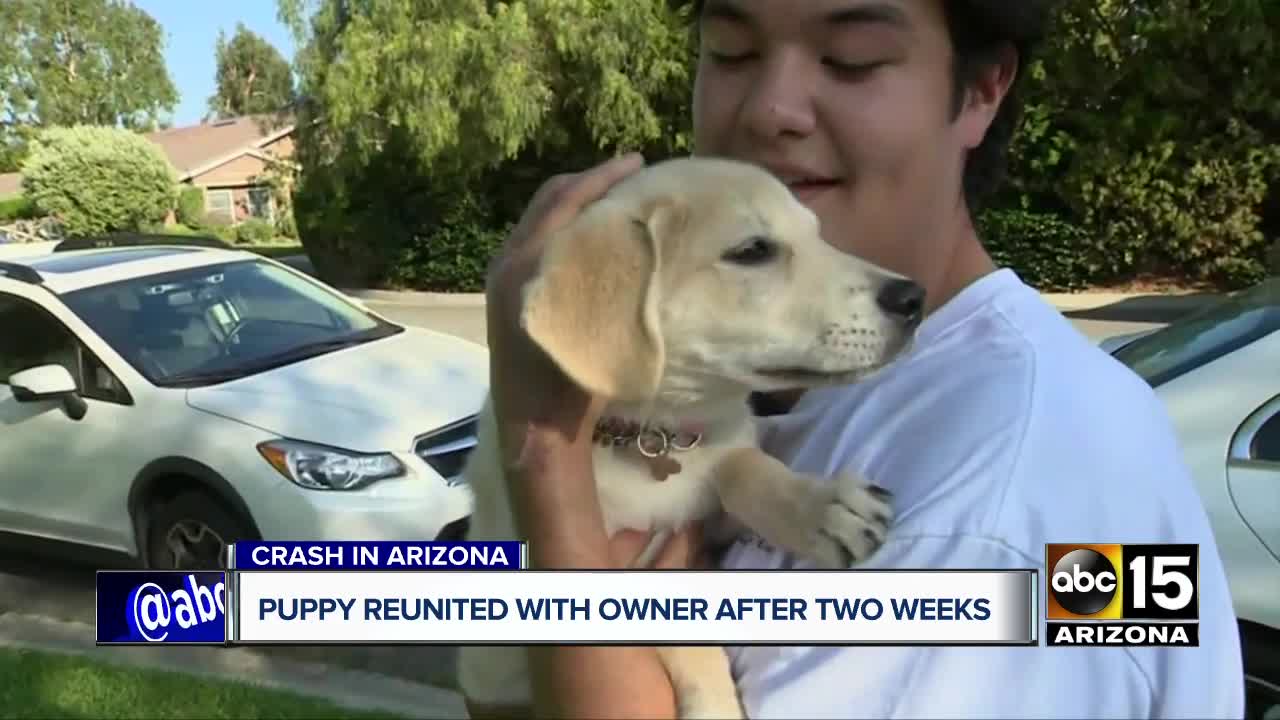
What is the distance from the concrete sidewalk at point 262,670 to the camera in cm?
443

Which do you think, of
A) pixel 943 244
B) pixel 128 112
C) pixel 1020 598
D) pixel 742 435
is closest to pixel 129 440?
pixel 742 435

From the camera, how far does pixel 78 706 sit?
4.36 m

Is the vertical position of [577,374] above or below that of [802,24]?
below

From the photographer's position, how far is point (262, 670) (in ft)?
15.8

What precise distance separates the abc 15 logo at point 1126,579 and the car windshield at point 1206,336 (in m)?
2.40

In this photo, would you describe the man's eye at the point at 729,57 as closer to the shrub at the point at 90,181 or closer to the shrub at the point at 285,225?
the shrub at the point at 90,181

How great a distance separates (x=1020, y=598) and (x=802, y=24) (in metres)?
0.89

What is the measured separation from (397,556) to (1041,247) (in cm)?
1687

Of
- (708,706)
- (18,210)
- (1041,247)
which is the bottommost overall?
(18,210)

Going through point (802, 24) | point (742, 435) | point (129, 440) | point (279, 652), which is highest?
point (802, 24)

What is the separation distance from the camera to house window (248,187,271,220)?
5384 centimetres

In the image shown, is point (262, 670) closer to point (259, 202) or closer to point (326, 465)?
point (326, 465)

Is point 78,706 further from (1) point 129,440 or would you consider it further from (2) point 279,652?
(1) point 129,440

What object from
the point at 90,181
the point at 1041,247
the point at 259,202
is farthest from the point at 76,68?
the point at 1041,247
